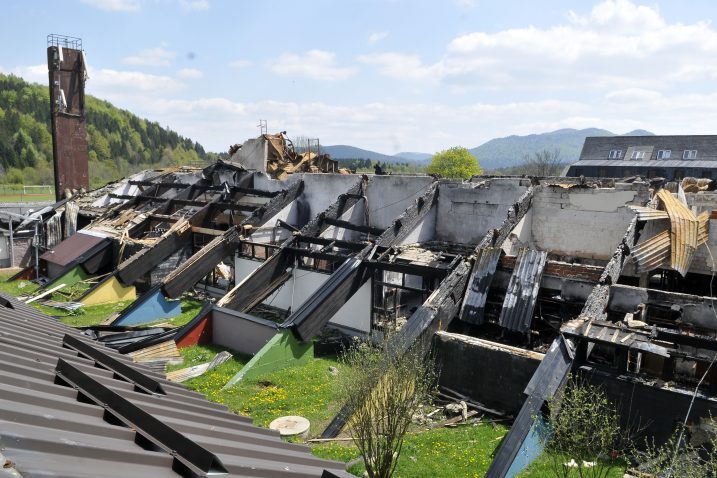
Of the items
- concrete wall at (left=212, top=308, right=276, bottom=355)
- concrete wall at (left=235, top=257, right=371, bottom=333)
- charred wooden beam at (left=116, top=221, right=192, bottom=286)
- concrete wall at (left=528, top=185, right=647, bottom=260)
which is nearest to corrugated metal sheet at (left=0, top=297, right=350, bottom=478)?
concrete wall at (left=212, top=308, right=276, bottom=355)

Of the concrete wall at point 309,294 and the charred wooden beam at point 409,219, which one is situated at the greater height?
the charred wooden beam at point 409,219

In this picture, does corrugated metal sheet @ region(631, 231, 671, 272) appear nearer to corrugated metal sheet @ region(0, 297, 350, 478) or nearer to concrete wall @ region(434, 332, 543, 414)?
concrete wall @ region(434, 332, 543, 414)

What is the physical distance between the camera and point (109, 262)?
80.6ft

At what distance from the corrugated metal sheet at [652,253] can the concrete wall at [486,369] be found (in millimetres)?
4802

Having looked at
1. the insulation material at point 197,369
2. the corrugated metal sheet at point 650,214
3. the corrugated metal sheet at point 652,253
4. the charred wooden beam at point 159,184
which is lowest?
the insulation material at point 197,369

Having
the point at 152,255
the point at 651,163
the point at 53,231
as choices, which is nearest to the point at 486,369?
the point at 152,255

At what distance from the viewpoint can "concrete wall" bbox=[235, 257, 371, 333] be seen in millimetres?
17453

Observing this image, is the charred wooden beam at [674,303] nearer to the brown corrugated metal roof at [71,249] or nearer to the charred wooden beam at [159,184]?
the brown corrugated metal roof at [71,249]

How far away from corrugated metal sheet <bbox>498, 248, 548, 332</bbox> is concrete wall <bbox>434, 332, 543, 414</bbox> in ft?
5.80

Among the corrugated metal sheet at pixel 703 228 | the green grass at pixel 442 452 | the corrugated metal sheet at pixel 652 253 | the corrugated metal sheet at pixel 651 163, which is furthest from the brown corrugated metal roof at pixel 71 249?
the corrugated metal sheet at pixel 651 163

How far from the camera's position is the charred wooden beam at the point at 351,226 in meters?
20.0

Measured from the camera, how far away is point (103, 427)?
352 centimetres

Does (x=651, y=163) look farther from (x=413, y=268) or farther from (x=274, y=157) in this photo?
(x=413, y=268)

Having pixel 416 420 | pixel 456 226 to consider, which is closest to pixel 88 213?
pixel 456 226
